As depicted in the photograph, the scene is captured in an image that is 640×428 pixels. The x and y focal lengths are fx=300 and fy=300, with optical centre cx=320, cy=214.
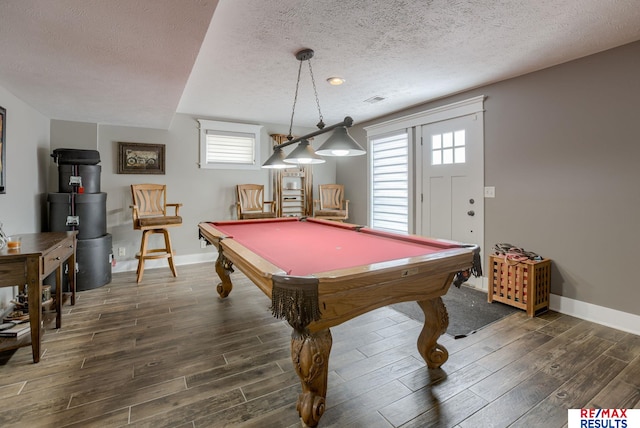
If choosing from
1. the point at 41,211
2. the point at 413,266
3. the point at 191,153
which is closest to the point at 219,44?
the point at 413,266

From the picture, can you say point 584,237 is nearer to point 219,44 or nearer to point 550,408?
point 550,408

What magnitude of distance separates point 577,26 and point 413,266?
2323 mm

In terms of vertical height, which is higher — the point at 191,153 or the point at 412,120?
the point at 412,120

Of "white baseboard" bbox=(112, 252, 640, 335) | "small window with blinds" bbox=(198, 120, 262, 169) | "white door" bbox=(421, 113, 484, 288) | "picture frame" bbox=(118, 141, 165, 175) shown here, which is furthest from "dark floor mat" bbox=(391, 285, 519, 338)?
"picture frame" bbox=(118, 141, 165, 175)

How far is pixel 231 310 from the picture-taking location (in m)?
2.91

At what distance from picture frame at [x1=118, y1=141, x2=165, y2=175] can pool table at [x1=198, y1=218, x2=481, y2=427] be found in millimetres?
2961

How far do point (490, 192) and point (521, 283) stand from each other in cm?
111

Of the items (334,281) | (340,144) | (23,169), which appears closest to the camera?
(334,281)

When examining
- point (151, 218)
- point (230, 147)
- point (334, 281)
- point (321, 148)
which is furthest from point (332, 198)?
point (334, 281)

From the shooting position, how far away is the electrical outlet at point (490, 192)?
136 inches

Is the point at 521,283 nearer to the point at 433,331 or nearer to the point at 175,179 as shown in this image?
the point at 433,331

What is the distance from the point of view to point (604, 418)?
1.51m

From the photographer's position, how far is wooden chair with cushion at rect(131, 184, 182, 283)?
12.5ft

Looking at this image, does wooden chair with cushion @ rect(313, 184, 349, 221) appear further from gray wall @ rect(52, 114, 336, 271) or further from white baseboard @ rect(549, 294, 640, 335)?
white baseboard @ rect(549, 294, 640, 335)
